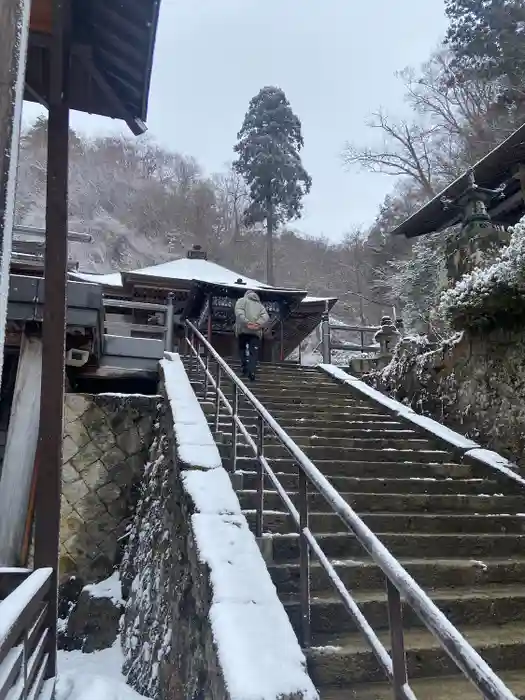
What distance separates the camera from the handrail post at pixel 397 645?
1567 millimetres

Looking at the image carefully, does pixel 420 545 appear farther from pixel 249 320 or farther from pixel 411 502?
pixel 249 320

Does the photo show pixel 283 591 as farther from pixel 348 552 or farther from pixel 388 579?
pixel 388 579

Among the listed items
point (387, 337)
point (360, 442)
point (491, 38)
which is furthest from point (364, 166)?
point (360, 442)

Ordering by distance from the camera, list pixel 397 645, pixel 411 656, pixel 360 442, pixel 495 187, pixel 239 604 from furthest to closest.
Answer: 1. pixel 495 187
2. pixel 360 442
3. pixel 411 656
4. pixel 239 604
5. pixel 397 645

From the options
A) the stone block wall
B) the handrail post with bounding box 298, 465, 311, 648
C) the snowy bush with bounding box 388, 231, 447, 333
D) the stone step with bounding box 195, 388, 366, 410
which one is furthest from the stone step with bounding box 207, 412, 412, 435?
the snowy bush with bounding box 388, 231, 447, 333

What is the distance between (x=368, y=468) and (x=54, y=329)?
302cm

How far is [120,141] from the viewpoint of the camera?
41.8 m

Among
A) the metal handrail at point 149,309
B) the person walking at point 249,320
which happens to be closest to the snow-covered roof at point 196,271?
the metal handrail at point 149,309

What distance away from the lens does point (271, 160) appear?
1126 inches

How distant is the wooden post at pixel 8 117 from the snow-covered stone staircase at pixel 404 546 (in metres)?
2.22

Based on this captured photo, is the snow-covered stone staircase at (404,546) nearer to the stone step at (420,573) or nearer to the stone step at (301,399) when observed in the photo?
the stone step at (420,573)

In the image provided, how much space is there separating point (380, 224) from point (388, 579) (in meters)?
25.6

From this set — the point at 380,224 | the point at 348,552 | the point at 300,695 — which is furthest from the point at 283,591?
the point at 380,224

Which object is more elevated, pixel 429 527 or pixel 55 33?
pixel 55 33
